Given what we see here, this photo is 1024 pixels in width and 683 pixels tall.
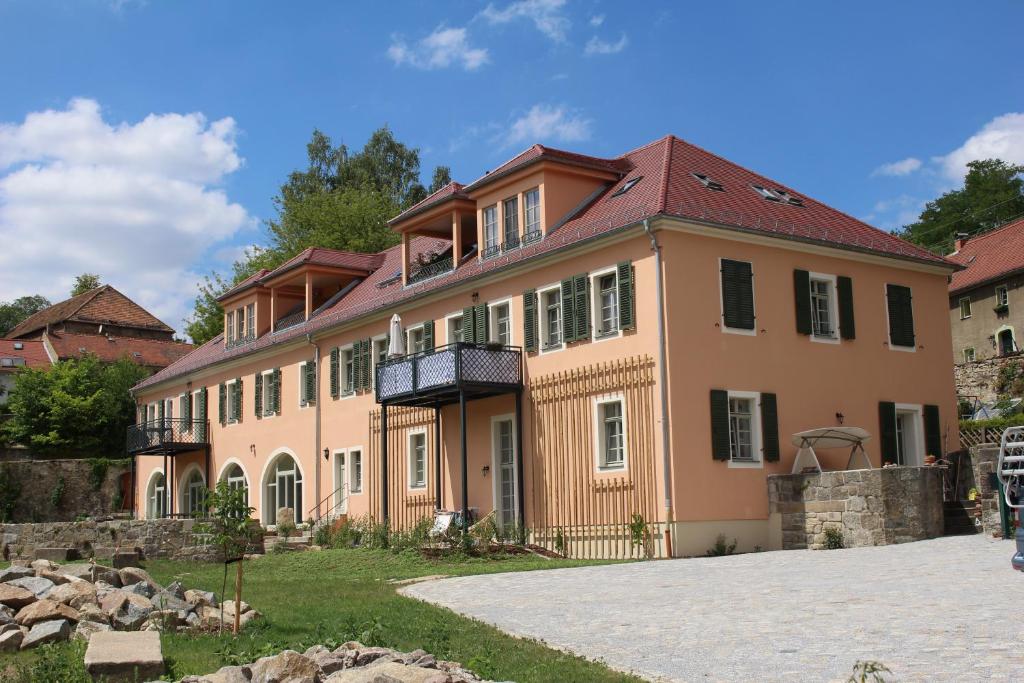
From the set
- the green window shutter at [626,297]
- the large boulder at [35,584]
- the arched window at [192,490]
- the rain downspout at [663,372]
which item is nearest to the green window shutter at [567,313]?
the green window shutter at [626,297]

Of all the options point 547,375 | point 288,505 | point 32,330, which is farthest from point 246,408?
point 32,330

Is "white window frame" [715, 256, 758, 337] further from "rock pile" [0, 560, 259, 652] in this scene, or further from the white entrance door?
"rock pile" [0, 560, 259, 652]

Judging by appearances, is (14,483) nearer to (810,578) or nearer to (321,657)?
(810,578)

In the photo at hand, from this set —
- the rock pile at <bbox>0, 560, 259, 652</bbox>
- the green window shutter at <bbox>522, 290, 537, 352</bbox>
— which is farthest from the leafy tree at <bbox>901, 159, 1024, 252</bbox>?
the rock pile at <bbox>0, 560, 259, 652</bbox>

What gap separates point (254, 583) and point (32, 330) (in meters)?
59.3

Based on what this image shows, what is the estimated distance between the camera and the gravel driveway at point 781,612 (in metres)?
8.39

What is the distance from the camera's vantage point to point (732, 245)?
73.7 ft

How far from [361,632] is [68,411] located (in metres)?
43.6

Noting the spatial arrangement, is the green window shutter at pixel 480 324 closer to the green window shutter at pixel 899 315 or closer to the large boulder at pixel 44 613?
the green window shutter at pixel 899 315

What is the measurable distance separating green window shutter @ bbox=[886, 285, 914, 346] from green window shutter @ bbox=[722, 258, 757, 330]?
13.9 feet

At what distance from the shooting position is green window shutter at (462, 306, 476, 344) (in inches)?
1021

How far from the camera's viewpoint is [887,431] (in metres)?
24.1

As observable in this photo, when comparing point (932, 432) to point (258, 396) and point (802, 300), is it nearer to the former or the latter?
point (802, 300)

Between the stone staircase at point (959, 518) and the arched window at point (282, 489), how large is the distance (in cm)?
1833
